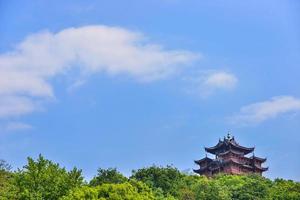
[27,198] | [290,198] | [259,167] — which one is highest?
[259,167]

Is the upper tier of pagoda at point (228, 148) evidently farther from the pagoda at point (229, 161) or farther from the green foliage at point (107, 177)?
the green foliage at point (107, 177)

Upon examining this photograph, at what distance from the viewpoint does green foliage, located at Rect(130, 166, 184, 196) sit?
44.4m

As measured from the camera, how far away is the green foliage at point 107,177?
40094 mm

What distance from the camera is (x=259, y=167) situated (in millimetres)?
77125

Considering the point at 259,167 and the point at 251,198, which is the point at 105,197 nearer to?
the point at 251,198

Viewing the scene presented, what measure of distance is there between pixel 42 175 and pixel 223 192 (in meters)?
17.8

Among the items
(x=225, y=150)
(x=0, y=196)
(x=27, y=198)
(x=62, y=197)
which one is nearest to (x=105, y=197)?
(x=62, y=197)

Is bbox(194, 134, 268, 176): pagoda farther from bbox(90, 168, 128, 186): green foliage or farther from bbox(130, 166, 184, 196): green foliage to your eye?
bbox(90, 168, 128, 186): green foliage

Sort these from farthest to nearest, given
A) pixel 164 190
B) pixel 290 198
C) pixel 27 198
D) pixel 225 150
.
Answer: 1. pixel 225 150
2. pixel 164 190
3. pixel 290 198
4. pixel 27 198

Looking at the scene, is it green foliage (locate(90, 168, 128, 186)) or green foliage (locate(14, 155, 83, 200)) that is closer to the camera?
green foliage (locate(14, 155, 83, 200))

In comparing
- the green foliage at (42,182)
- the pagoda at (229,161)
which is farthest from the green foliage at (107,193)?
the pagoda at (229,161)

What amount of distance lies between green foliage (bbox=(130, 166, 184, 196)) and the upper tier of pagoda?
98.1 feet

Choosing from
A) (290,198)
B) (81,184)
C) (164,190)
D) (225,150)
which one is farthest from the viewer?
(225,150)

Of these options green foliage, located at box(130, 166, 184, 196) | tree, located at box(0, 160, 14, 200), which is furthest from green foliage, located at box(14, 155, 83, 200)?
green foliage, located at box(130, 166, 184, 196)
